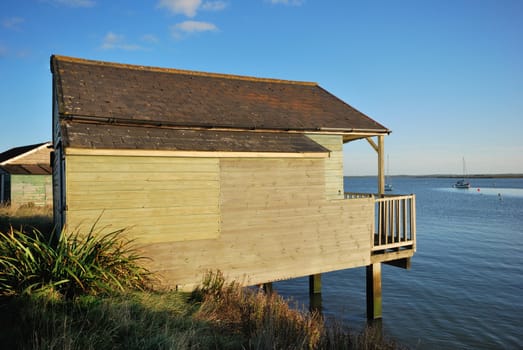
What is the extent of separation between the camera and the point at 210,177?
962 cm

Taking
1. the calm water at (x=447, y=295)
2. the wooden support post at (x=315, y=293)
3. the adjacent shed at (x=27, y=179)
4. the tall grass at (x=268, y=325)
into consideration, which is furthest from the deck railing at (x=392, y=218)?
the adjacent shed at (x=27, y=179)

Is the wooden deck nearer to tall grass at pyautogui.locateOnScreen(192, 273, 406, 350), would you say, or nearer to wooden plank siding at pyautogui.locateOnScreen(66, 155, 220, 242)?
tall grass at pyautogui.locateOnScreen(192, 273, 406, 350)

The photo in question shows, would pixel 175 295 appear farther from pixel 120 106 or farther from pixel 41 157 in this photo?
pixel 41 157

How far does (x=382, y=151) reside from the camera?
1291 cm

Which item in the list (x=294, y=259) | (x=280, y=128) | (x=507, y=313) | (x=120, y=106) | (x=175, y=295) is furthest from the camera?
(x=507, y=313)

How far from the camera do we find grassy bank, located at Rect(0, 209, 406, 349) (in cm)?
544

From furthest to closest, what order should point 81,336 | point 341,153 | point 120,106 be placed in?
point 341,153 → point 120,106 → point 81,336

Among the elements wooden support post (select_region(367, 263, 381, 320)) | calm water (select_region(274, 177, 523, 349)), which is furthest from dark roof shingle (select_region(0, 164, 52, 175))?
wooden support post (select_region(367, 263, 381, 320))

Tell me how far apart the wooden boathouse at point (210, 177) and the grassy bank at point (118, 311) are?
896 mm

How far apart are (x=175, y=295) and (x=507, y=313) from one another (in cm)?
1364

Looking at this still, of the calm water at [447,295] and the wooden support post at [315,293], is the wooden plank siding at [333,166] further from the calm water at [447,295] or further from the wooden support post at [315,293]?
the wooden support post at [315,293]

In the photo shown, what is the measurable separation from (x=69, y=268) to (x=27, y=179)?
21.9 metres

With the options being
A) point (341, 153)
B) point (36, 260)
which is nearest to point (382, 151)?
point (341, 153)

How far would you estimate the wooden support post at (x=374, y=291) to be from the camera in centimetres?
1301
